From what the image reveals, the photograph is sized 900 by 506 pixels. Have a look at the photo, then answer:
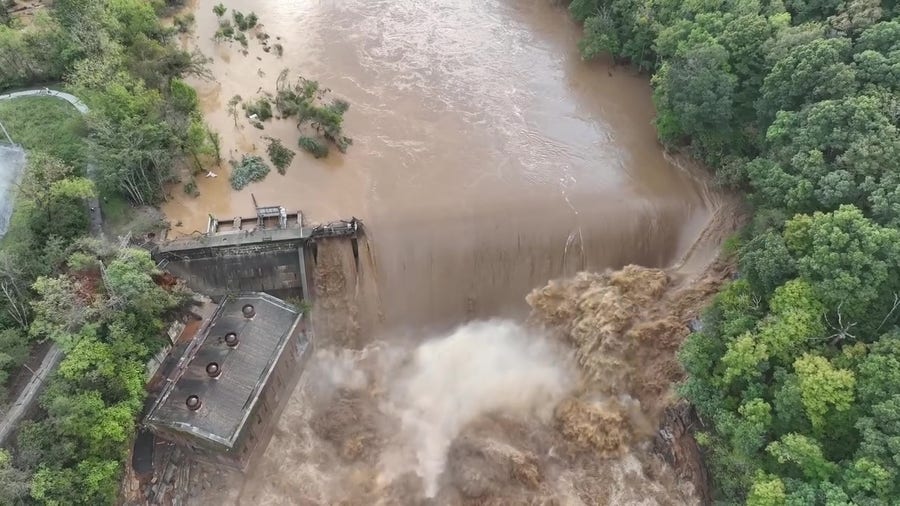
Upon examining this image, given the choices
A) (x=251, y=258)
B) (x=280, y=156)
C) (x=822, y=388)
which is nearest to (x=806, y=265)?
(x=822, y=388)

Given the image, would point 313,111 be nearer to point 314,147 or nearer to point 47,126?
point 314,147

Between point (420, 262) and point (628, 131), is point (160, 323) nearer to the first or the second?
point (420, 262)

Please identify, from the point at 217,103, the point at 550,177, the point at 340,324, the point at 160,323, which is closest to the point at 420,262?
the point at 340,324

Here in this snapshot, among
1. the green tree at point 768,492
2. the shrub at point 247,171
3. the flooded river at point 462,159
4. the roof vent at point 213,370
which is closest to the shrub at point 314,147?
the flooded river at point 462,159

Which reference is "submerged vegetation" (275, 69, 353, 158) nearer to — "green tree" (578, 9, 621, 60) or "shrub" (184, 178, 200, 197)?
"shrub" (184, 178, 200, 197)

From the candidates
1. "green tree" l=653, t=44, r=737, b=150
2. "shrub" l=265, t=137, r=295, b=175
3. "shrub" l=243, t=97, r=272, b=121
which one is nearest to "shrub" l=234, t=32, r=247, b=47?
"shrub" l=243, t=97, r=272, b=121
